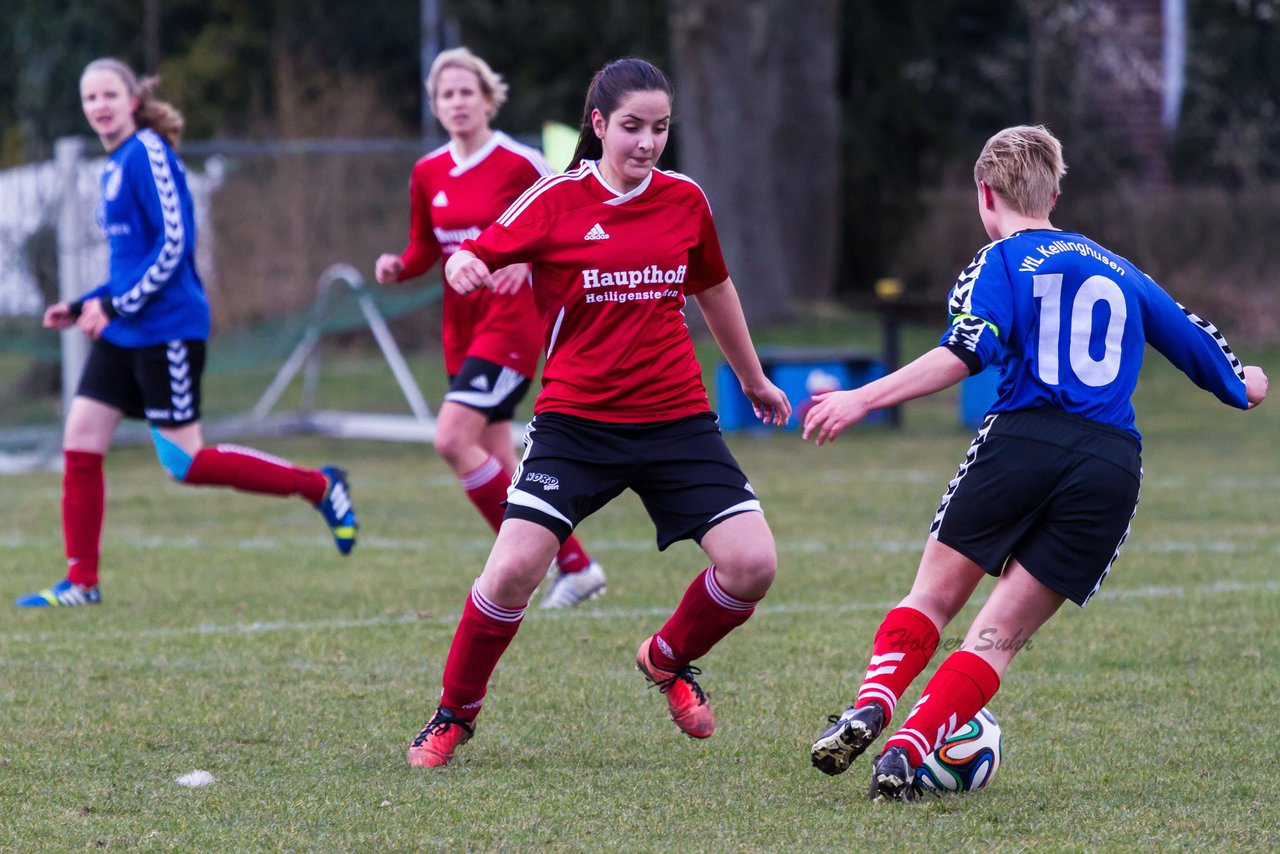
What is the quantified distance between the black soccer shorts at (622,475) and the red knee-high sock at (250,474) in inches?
119

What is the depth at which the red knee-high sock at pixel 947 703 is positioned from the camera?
A: 13.4ft

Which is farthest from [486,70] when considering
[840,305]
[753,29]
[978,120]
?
[978,120]

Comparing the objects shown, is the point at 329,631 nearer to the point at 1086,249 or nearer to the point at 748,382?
the point at 748,382

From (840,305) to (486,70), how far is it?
16109mm

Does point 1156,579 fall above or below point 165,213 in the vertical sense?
below

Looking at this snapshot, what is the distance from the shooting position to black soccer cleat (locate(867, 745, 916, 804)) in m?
4.05

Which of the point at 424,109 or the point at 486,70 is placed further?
the point at 424,109

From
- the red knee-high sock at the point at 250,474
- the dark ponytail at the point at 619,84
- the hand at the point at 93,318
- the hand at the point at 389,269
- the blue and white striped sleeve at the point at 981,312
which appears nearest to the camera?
the blue and white striped sleeve at the point at 981,312

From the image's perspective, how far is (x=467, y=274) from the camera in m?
4.40

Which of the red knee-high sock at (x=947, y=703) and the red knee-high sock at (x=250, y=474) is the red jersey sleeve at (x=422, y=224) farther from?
the red knee-high sock at (x=947, y=703)

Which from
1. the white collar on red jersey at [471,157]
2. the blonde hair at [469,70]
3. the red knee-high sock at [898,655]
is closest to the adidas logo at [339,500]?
the white collar on red jersey at [471,157]

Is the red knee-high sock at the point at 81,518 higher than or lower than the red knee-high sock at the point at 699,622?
lower

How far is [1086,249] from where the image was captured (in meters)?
4.13

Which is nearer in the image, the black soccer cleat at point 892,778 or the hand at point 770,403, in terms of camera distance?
the black soccer cleat at point 892,778
